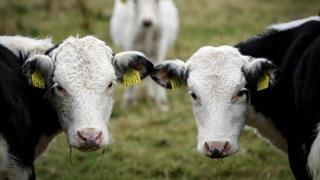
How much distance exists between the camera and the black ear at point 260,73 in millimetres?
5090

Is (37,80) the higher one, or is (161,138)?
(37,80)

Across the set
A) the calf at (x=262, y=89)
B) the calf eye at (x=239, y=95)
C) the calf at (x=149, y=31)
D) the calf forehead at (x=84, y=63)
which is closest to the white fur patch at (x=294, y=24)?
the calf at (x=262, y=89)

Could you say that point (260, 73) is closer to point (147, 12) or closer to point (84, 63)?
point (84, 63)

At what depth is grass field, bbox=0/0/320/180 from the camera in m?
7.28

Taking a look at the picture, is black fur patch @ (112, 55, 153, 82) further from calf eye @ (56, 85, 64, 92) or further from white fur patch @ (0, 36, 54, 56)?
white fur patch @ (0, 36, 54, 56)

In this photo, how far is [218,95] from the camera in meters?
5.00

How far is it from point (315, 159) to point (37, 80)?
208 centimetres

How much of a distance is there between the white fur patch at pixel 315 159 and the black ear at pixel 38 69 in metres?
1.98

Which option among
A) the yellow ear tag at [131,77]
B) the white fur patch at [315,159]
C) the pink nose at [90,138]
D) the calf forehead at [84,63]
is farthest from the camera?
the yellow ear tag at [131,77]

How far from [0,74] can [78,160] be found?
308 centimetres

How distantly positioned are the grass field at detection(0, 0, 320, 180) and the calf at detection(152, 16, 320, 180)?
1.55m

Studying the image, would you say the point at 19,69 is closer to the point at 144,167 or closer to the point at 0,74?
the point at 0,74

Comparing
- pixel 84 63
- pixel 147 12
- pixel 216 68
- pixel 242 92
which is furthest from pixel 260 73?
pixel 147 12

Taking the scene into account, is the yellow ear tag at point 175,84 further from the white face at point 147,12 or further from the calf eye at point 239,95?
the white face at point 147,12
